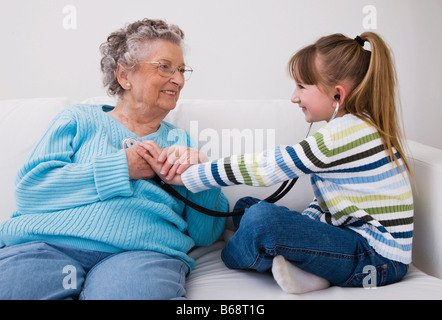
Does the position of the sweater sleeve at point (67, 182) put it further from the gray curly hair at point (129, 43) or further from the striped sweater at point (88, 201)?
the gray curly hair at point (129, 43)

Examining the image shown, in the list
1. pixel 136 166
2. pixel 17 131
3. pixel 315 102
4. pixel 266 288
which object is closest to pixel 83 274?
pixel 136 166

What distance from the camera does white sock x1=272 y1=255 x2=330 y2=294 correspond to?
1133 millimetres

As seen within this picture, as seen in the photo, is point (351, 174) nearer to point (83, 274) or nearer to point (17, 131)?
point (83, 274)

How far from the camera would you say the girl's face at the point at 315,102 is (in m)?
1.33

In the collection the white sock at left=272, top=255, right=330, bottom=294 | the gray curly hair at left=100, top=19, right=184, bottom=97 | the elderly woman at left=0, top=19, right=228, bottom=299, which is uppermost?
the gray curly hair at left=100, top=19, right=184, bottom=97

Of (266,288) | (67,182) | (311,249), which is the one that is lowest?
(266,288)

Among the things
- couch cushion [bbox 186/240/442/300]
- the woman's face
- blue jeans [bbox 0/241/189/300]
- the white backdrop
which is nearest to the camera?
blue jeans [bbox 0/241/189/300]

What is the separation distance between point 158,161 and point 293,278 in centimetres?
51

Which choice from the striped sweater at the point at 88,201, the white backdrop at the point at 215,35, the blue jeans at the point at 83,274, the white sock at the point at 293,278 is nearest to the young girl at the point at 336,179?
the white sock at the point at 293,278

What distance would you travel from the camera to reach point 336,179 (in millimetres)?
1260

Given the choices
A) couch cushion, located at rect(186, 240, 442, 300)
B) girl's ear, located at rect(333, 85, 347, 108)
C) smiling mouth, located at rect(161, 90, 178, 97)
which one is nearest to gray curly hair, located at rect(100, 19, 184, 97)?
smiling mouth, located at rect(161, 90, 178, 97)

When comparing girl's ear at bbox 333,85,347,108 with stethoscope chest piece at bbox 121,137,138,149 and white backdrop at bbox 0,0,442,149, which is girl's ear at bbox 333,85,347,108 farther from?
white backdrop at bbox 0,0,442,149

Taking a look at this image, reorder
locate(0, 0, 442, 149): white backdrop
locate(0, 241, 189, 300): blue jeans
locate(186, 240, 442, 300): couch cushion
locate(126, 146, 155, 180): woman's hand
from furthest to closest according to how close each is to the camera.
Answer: locate(0, 0, 442, 149): white backdrop
locate(126, 146, 155, 180): woman's hand
locate(186, 240, 442, 300): couch cushion
locate(0, 241, 189, 300): blue jeans
